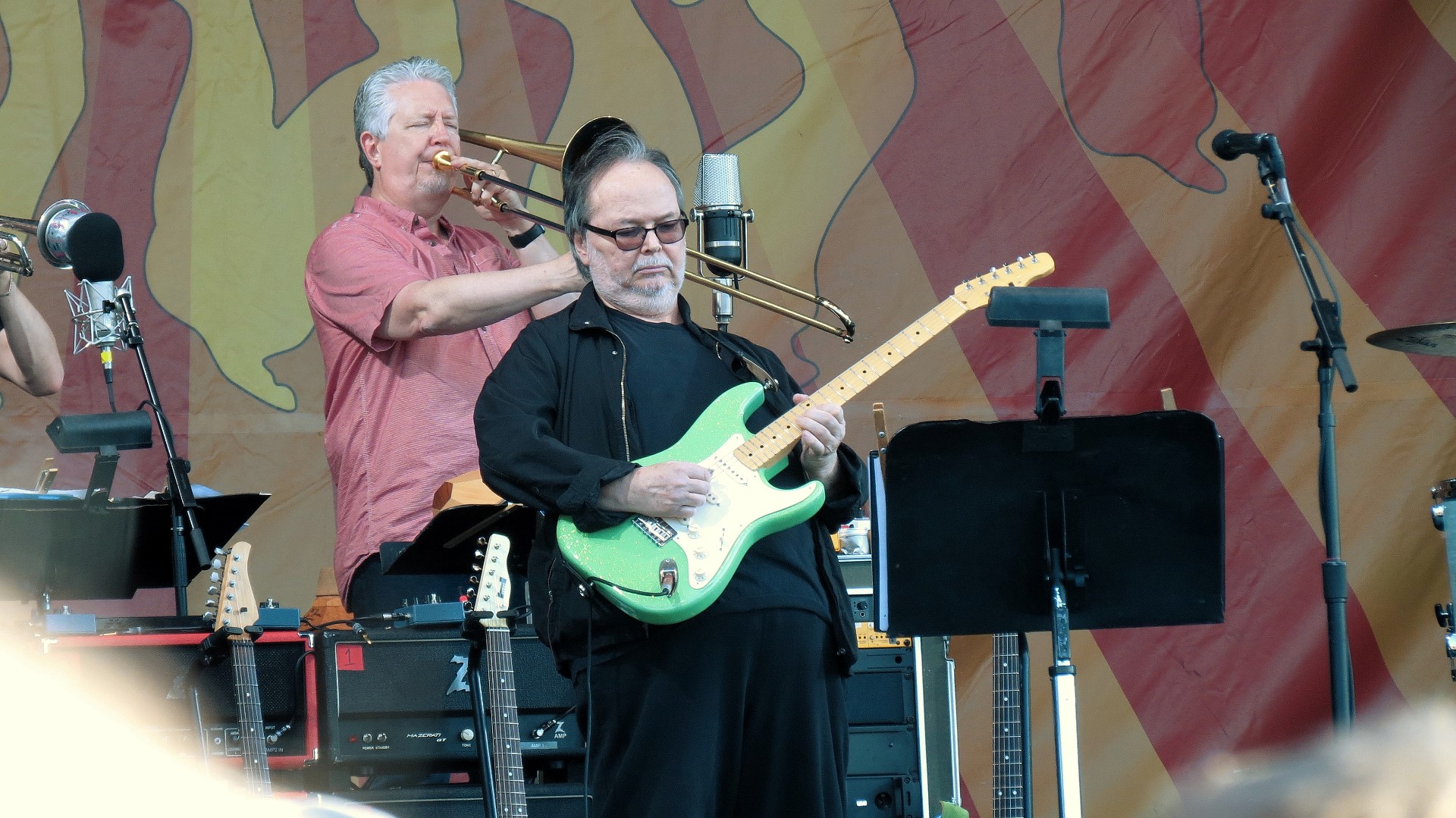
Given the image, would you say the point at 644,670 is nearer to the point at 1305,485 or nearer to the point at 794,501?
the point at 794,501

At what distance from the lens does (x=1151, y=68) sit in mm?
4715

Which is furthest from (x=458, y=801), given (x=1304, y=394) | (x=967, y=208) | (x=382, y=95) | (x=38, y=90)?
(x=1304, y=394)

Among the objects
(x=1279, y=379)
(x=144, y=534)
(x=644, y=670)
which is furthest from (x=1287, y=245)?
(x=144, y=534)

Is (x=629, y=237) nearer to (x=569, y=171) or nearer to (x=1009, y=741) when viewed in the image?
(x=569, y=171)

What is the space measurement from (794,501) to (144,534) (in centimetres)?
162

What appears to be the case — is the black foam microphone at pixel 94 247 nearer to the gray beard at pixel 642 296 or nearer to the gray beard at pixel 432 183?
the gray beard at pixel 432 183

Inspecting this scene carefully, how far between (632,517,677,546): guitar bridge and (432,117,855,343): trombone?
76 centimetres

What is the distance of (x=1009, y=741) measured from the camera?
3.11m

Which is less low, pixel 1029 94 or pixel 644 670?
pixel 1029 94

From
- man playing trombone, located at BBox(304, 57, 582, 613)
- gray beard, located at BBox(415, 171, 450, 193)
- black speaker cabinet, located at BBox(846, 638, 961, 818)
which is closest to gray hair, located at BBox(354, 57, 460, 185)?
man playing trombone, located at BBox(304, 57, 582, 613)

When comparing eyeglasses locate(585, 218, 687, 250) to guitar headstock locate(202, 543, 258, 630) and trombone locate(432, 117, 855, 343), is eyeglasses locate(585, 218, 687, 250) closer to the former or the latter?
trombone locate(432, 117, 855, 343)

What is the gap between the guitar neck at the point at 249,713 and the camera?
130 inches

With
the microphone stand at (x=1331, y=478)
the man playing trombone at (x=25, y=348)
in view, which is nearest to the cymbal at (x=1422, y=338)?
the microphone stand at (x=1331, y=478)

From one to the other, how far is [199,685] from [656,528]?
4.45ft
